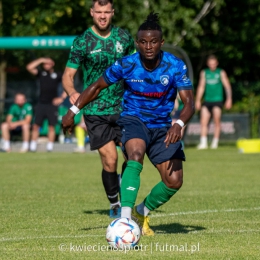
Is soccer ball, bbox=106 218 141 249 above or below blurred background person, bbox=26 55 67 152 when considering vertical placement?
below

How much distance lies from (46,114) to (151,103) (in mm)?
13831

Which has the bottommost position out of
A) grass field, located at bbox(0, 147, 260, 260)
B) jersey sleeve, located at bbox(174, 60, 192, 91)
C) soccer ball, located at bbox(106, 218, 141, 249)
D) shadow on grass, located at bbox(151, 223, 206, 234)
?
shadow on grass, located at bbox(151, 223, 206, 234)

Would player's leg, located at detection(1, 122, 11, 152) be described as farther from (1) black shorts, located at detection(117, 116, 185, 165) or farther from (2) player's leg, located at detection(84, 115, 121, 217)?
(1) black shorts, located at detection(117, 116, 185, 165)

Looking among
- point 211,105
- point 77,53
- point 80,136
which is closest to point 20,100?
point 80,136

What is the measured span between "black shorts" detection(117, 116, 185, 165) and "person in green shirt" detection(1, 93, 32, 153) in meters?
14.5

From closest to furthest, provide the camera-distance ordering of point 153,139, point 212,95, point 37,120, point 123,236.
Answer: point 123,236
point 153,139
point 37,120
point 212,95

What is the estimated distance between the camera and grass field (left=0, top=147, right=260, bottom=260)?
6.56 meters

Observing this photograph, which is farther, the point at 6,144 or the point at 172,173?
the point at 6,144

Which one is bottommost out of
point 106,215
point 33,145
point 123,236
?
point 106,215

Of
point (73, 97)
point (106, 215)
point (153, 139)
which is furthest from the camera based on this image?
point (106, 215)

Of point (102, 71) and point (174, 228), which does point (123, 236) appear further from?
point (102, 71)

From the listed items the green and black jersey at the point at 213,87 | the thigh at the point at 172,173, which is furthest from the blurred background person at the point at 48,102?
the thigh at the point at 172,173

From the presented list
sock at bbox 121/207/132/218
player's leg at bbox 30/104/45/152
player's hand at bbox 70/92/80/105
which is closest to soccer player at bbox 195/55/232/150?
player's leg at bbox 30/104/45/152

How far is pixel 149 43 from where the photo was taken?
24.3ft
